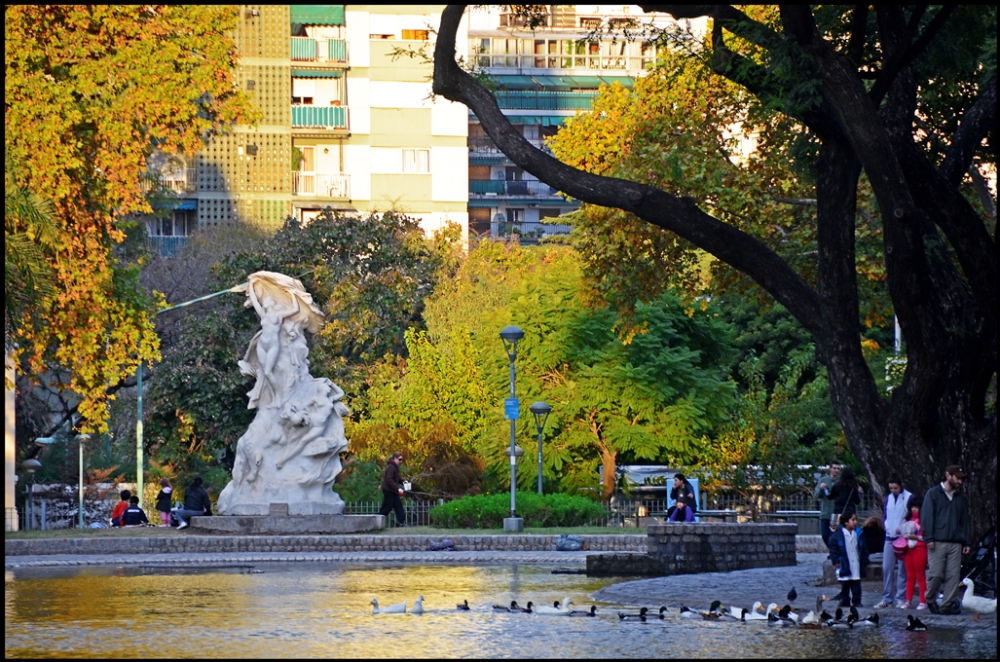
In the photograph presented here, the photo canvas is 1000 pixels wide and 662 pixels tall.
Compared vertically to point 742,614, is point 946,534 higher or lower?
higher

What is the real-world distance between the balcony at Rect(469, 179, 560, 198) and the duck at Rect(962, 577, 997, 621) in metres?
63.5

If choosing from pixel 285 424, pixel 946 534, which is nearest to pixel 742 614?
pixel 946 534

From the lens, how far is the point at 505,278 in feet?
184

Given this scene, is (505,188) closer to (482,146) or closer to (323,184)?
(482,146)

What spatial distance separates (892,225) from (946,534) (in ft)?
10.4

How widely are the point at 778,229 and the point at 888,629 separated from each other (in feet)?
47.9

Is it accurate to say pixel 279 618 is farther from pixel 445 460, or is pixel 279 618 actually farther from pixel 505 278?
pixel 505 278

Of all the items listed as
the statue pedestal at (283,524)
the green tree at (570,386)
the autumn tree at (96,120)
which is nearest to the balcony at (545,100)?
the green tree at (570,386)

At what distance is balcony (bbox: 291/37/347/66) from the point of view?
69.0m

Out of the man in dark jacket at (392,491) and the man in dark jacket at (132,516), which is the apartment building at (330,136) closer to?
the man in dark jacket at (132,516)

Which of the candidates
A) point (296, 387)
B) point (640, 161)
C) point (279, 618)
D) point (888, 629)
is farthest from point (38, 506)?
point (888, 629)

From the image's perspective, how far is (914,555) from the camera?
17.3m

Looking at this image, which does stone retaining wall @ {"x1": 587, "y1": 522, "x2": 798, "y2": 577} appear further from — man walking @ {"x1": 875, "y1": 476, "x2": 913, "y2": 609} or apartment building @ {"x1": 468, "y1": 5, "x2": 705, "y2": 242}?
apartment building @ {"x1": 468, "y1": 5, "x2": 705, "y2": 242}

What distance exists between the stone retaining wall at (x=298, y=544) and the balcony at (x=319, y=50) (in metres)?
42.7
